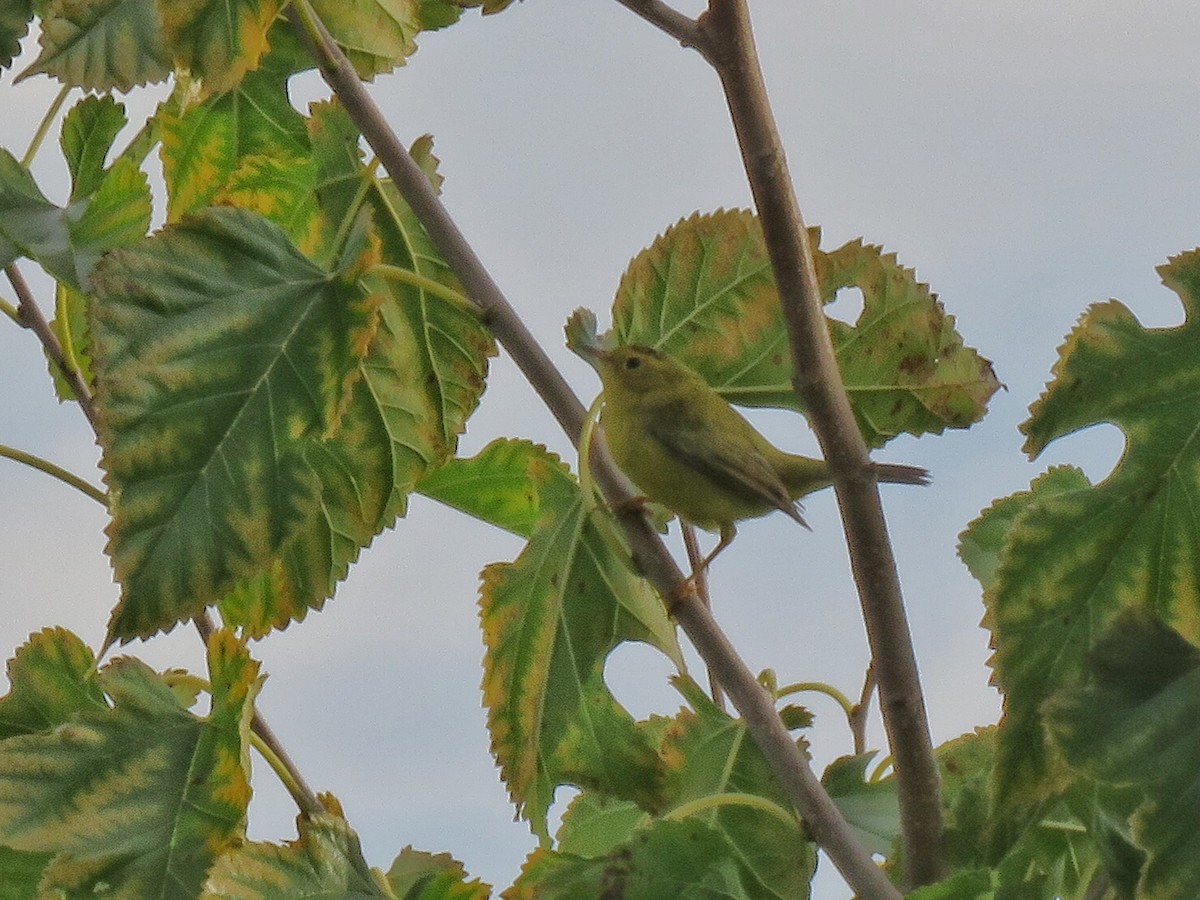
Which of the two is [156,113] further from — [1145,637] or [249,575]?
[1145,637]

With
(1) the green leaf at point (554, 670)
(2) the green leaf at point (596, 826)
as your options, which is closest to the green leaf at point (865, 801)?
(1) the green leaf at point (554, 670)

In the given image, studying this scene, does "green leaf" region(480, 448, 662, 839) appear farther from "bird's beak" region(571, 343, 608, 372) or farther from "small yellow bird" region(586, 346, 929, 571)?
"small yellow bird" region(586, 346, 929, 571)

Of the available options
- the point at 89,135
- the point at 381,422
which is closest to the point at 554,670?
the point at 381,422

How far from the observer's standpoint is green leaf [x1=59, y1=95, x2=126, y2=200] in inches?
89.7

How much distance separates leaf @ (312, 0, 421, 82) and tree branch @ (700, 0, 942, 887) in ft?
3.08

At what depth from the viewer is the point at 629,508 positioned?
158cm

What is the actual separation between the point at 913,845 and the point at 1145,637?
0.31 m

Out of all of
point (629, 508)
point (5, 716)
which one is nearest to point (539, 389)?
point (629, 508)

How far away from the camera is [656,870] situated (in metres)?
1.37

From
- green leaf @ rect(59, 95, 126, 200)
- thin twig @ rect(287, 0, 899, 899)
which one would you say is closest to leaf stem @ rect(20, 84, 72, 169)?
green leaf @ rect(59, 95, 126, 200)

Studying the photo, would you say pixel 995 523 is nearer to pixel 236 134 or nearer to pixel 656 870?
pixel 656 870

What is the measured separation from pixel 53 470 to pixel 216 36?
882mm

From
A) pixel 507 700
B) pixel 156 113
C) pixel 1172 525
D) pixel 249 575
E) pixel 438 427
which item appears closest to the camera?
pixel 1172 525

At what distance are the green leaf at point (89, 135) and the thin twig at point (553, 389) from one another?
745 mm
